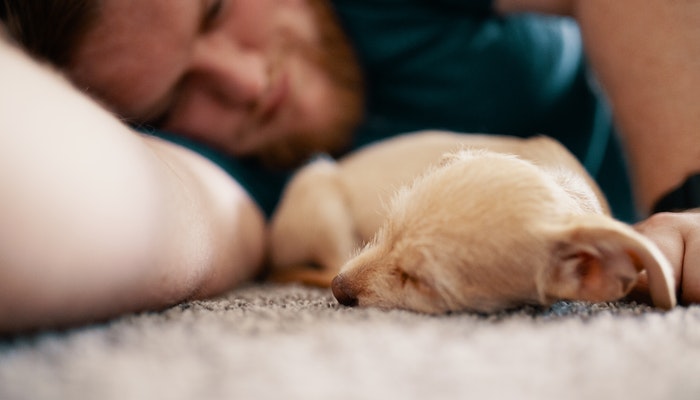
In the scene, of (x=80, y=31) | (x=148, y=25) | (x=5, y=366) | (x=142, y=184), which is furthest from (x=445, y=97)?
(x=5, y=366)

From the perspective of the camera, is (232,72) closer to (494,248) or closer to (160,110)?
(160,110)

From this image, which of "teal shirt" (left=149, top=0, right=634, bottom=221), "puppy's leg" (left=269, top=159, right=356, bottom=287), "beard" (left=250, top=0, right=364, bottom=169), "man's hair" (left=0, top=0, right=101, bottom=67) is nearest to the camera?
"man's hair" (left=0, top=0, right=101, bottom=67)

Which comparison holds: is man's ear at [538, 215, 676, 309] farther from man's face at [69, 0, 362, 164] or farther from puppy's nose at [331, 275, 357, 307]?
man's face at [69, 0, 362, 164]

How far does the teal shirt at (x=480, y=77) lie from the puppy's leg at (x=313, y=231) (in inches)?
9.6

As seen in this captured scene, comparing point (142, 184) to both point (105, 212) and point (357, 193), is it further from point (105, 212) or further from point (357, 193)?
point (357, 193)

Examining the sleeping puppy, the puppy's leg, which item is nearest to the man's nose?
the puppy's leg

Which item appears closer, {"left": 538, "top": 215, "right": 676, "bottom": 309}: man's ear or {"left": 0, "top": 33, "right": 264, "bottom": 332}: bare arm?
{"left": 0, "top": 33, "right": 264, "bottom": 332}: bare arm

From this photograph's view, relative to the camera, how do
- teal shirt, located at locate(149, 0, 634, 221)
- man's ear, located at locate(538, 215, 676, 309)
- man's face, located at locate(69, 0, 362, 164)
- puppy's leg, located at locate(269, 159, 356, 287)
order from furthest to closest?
teal shirt, located at locate(149, 0, 634, 221)
puppy's leg, located at locate(269, 159, 356, 287)
man's face, located at locate(69, 0, 362, 164)
man's ear, located at locate(538, 215, 676, 309)

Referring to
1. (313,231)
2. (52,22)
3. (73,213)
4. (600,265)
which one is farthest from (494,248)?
(52,22)

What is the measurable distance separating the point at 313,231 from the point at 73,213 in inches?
37.3

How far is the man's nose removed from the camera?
158cm

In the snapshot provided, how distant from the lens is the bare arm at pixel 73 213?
0.58 m

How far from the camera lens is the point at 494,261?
33.1 inches

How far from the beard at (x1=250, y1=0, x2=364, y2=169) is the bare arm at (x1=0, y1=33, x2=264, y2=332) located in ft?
3.53
